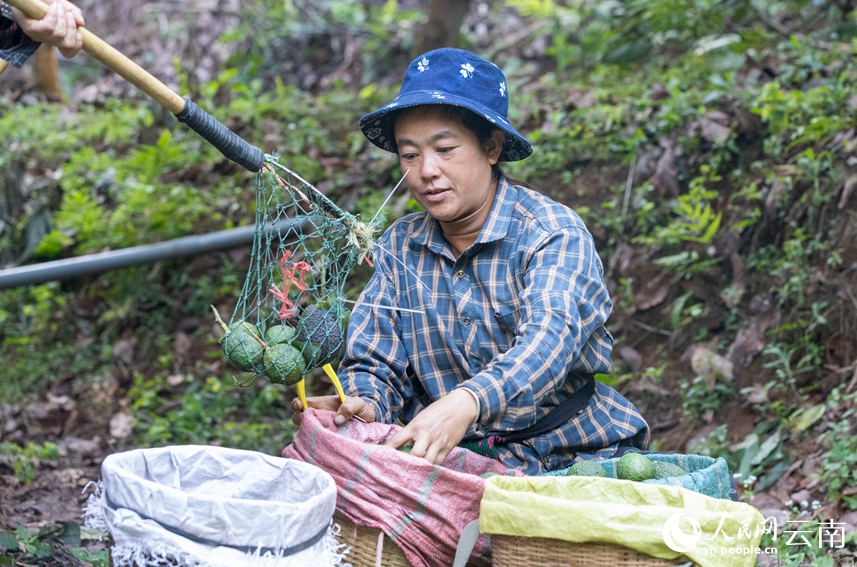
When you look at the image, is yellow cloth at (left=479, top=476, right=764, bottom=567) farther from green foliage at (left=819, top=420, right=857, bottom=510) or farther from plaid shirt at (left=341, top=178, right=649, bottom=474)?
green foliage at (left=819, top=420, right=857, bottom=510)

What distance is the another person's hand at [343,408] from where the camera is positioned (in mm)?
2418

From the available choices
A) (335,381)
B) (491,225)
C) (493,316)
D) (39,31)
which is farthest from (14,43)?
(493,316)

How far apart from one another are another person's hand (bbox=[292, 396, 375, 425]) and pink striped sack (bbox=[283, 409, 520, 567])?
19 cm

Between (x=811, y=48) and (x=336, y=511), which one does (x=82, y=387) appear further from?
(x=811, y=48)

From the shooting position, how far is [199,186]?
651 cm

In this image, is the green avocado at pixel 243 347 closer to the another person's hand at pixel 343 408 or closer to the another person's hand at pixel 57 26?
the another person's hand at pixel 343 408

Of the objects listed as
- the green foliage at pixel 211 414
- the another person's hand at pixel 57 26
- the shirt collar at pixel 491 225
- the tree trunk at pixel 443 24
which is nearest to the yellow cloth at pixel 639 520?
the shirt collar at pixel 491 225

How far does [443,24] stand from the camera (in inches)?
240

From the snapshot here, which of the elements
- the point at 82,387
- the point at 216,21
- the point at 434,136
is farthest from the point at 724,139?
the point at 216,21

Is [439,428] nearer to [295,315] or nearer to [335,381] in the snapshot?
[335,381]

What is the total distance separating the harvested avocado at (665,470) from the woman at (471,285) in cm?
36

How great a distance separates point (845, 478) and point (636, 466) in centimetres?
141

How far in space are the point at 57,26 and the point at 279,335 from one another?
1145mm

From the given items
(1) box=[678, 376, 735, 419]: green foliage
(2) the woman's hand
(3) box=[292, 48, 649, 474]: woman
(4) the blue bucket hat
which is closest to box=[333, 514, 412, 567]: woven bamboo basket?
(2) the woman's hand
